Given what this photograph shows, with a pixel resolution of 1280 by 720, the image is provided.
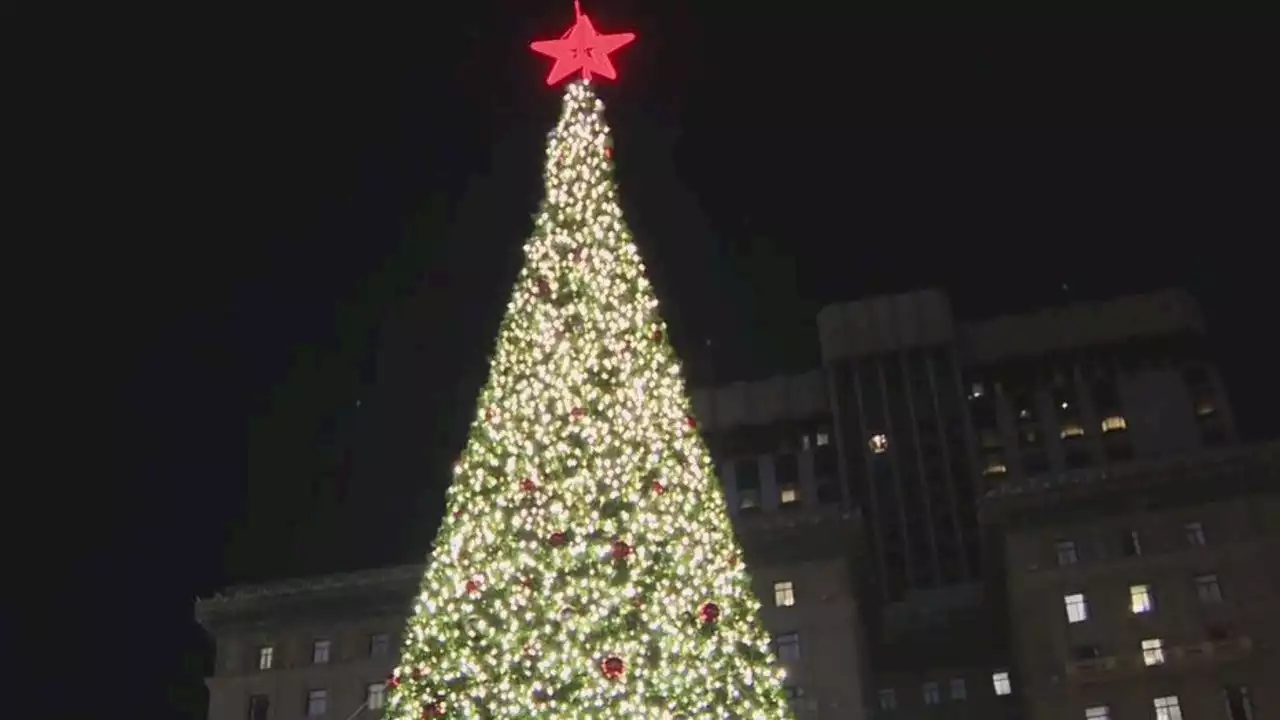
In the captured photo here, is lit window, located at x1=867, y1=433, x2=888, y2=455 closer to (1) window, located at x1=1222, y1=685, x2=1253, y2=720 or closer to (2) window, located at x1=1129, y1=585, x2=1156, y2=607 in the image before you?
(2) window, located at x1=1129, y1=585, x2=1156, y2=607

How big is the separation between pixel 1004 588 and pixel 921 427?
21196 millimetres

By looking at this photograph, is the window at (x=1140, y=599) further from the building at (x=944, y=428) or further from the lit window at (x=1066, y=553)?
the building at (x=944, y=428)

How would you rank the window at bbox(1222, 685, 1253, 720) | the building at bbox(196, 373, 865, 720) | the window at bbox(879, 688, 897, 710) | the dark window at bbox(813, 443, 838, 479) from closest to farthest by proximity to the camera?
the window at bbox(1222, 685, 1253, 720), the building at bbox(196, 373, 865, 720), the window at bbox(879, 688, 897, 710), the dark window at bbox(813, 443, 838, 479)

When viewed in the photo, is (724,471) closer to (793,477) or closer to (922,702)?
(793,477)

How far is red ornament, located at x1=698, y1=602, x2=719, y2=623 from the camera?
15.8 m

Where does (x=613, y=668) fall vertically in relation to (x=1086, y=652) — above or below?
below

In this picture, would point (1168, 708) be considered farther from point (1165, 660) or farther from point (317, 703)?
point (317, 703)

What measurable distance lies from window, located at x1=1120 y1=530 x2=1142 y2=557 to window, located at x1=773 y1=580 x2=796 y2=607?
44.5 ft

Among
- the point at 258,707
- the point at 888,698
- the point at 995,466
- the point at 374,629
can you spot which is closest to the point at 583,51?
the point at 374,629

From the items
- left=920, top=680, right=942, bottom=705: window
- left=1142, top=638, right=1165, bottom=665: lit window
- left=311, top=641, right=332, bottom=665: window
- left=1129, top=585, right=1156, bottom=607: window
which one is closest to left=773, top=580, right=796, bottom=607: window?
left=1129, top=585, right=1156, bottom=607: window

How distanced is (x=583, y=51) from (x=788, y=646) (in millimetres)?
36539

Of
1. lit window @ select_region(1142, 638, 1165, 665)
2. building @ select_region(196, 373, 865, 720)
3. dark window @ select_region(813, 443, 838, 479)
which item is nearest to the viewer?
lit window @ select_region(1142, 638, 1165, 665)

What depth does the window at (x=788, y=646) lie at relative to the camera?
52906 mm

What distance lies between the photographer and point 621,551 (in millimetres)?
15977
